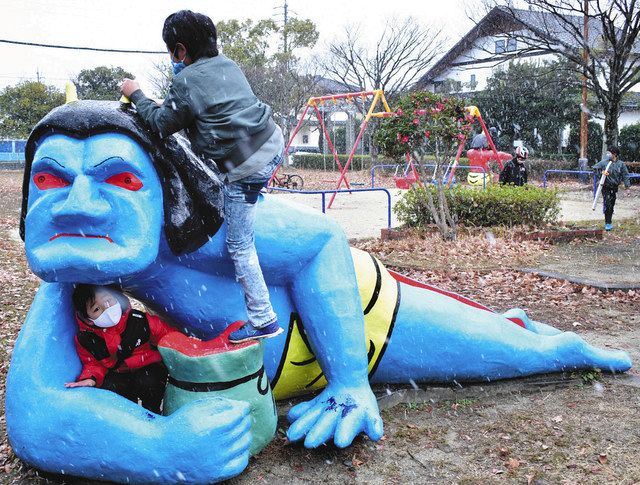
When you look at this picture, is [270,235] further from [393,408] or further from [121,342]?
[393,408]

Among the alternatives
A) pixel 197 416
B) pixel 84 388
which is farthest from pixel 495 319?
pixel 84 388

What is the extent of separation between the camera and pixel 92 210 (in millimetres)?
2385

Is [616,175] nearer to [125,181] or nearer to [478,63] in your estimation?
[125,181]

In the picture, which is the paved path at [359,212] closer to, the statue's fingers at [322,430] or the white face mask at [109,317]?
the statue's fingers at [322,430]

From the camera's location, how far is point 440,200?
33.7 feet

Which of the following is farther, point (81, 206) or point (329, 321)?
point (329, 321)

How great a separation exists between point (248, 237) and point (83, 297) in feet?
2.25

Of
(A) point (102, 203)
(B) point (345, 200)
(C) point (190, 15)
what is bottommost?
(B) point (345, 200)

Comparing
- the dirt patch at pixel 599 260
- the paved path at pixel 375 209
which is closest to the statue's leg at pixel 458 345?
the dirt patch at pixel 599 260

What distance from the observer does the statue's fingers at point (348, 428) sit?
2.83 metres

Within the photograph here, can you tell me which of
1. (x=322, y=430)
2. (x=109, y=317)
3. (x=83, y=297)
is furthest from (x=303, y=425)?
(x=83, y=297)

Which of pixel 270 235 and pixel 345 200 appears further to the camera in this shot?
pixel 345 200

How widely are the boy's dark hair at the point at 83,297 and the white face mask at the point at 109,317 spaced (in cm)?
6

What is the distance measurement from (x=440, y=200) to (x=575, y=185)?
1518 cm
